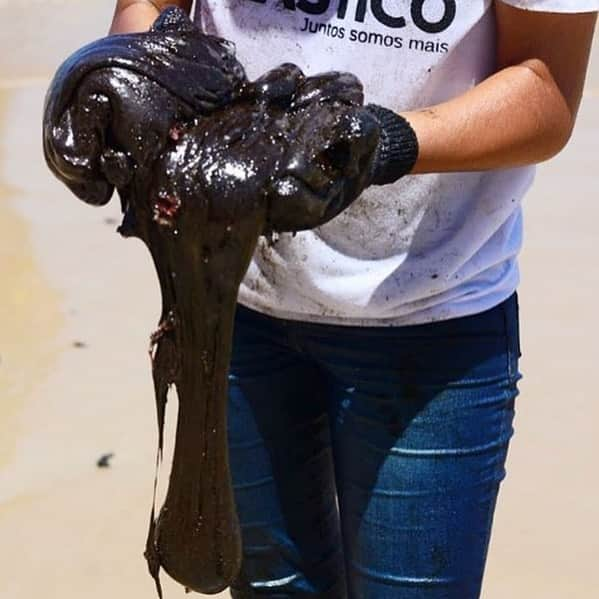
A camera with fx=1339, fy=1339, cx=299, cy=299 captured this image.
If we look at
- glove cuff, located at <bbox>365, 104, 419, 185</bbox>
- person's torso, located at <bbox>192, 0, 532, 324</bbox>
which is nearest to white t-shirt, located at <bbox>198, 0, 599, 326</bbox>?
person's torso, located at <bbox>192, 0, 532, 324</bbox>

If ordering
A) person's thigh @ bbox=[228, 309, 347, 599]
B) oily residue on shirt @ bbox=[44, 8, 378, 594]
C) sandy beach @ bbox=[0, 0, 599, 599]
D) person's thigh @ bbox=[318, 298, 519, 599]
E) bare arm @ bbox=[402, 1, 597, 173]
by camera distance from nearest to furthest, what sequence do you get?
oily residue on shirt @ bbox=[44, 8, 378, 594], bare arm @ bbox=[402, 1, 597, 173], person's thigh @ bbox=[318, 298, 519, 599], person's thigh @ bbox=[228, 309, 347, 599], sandy beach @ bbox=[0, 0, 599, 599]

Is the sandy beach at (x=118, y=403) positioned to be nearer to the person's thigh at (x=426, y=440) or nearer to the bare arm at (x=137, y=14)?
the person's thigh at (x=426, y=440)

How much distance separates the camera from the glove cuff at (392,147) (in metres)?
1.49

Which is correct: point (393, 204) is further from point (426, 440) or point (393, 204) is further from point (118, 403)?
point (118, 403)

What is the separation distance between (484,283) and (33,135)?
4856 mm

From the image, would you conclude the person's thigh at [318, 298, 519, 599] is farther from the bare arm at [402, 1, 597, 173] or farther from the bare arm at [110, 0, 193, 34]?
the bare arm at [110, 0, 193, 34]

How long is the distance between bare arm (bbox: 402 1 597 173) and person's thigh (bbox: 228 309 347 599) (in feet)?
1.38

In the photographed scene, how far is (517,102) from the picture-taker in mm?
1625

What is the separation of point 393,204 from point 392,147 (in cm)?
27

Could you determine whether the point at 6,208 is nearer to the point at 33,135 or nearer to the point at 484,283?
the point at 33,135

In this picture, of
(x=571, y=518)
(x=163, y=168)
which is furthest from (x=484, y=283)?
(x=571, y=518)

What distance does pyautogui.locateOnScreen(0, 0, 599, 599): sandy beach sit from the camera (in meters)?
3.14

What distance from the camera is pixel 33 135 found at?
251 inches

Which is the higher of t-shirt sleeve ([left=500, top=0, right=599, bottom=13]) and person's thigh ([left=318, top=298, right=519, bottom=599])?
t-shirt sleeve ([left=500, top=0, right=599, bottom=13])
